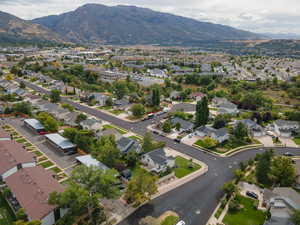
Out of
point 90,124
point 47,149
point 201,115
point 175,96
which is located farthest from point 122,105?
point 47,149

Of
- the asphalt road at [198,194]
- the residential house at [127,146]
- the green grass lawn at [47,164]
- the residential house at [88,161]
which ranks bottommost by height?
the asphalt road at [198,194]

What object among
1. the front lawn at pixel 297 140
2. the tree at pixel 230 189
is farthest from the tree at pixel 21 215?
the front lawn at pixel 297 140

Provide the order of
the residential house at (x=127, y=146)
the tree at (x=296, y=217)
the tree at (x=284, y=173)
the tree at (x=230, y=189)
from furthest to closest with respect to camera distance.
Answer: the residential house at (x=127, y=146)
the tree at (x=284, y=173)
the tree at (x=230, y=189)
the tree at (x=296, y=217)

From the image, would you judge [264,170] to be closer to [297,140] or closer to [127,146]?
[127,146]

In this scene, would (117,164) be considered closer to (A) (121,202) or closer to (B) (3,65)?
(A) (121,202)

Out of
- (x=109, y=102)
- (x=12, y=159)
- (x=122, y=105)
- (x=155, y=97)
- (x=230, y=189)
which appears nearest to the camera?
(x=230, y=189)

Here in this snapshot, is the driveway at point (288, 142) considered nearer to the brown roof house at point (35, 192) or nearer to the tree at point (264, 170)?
the tree at point (264, 170)

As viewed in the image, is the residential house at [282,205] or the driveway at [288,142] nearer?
the residential house at [282,205]
